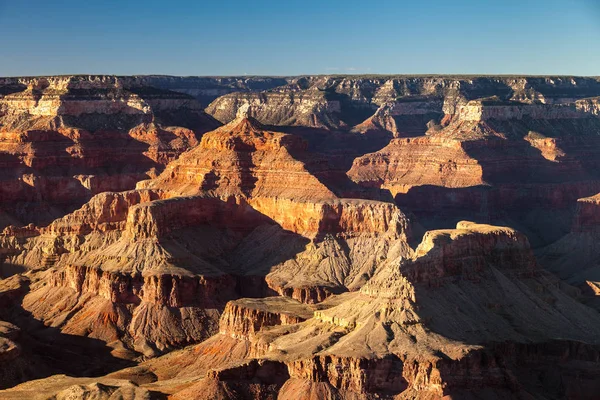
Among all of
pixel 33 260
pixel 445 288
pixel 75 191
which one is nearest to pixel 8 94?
pixel 75 191

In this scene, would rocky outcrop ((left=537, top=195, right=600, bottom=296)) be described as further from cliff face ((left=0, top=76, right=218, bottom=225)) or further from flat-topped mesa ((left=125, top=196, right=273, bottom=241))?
cliff face ((left=0, top=76, right=218, bottom=225))

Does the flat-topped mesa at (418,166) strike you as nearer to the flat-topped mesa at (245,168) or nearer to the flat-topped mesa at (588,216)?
the flat-topped mesa at (588,216)

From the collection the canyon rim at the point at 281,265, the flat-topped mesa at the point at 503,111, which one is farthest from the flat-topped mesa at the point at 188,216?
the flat-topped mesa at the point at 503,111

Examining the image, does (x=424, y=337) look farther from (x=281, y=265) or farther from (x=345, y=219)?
(x=345, y=219)

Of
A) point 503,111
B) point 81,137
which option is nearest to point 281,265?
point 81,137

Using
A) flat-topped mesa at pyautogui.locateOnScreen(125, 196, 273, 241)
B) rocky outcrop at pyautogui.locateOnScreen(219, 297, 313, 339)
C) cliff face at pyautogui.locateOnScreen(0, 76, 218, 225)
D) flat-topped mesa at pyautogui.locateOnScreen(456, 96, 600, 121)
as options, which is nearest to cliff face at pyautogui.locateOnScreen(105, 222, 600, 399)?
rocky outcrop at pyautogui.locateOnScreen(219, 297, 313, 339)
